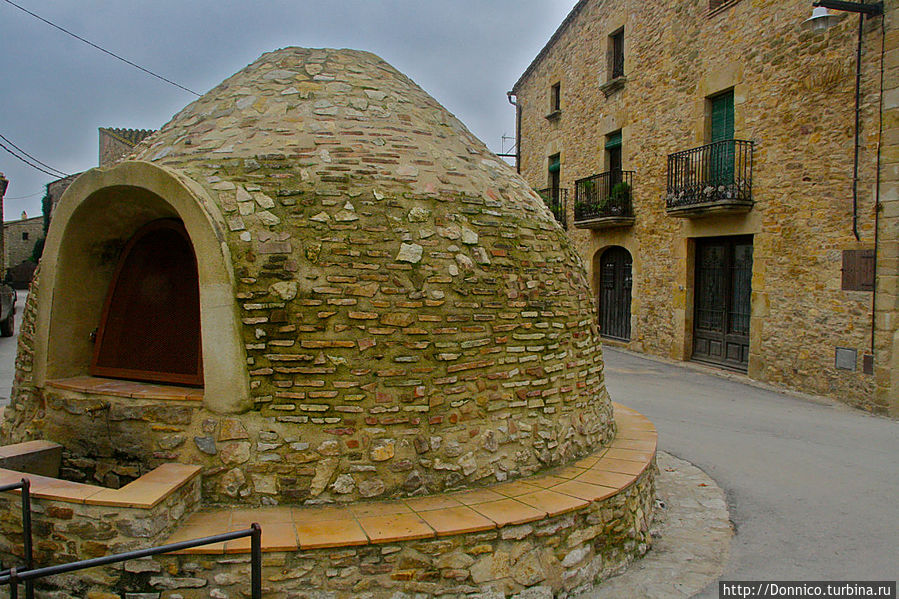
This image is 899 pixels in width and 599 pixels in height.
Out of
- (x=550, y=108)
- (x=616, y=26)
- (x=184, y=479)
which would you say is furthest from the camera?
(x=550, y=108)

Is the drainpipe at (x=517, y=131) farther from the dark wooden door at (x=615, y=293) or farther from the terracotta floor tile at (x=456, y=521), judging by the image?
the terracotta floor tile at (x=456, y=521)

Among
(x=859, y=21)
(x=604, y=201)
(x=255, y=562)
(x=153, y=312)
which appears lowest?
(x=255, y=562)

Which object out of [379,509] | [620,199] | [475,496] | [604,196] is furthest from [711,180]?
[379,509]

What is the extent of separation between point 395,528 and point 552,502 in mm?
1088

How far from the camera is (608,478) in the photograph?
170 inches

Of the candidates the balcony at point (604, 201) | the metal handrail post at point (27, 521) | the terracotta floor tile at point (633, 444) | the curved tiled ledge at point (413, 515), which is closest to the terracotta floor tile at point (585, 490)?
the curved tiled ledge at point (413, 515)

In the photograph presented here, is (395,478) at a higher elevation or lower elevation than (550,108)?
lower

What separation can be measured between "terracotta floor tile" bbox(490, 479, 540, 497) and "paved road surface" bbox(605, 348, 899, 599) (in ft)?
4.25

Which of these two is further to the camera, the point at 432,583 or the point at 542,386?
the point at 542,386

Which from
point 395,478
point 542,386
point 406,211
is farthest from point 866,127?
point 395,478

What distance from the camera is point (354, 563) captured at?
3273mm

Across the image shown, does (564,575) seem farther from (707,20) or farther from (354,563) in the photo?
(707,20)

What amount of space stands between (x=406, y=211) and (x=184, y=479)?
2255 mm

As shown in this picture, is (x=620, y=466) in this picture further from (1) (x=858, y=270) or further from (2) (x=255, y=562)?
(1) (x=858, y=270)
